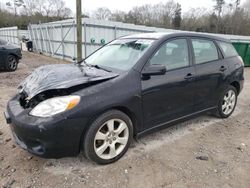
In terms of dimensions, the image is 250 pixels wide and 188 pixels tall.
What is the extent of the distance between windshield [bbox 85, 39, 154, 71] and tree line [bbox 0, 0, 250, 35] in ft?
133

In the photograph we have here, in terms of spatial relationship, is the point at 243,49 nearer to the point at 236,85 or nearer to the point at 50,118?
the point at 236,85

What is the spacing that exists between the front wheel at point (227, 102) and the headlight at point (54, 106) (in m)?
2.98

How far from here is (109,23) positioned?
43.5 feet

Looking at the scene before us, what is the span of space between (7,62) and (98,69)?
7648 mm

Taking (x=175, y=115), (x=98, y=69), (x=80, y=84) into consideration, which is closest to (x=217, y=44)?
(x=175, y=115)

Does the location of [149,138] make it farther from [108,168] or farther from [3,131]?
[3,131]

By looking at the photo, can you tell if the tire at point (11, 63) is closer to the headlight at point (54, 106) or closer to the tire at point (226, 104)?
the headlight at point (54, 106)

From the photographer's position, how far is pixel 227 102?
4.55 metres

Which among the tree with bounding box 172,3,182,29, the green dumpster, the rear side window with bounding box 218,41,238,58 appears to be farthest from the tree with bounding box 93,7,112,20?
the rear side window with bounding box 218,41,238,58

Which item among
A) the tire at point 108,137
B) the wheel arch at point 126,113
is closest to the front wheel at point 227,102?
the wheel arch at point 126,113

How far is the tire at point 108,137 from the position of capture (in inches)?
106

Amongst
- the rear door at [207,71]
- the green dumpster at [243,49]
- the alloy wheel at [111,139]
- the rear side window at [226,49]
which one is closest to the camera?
the alloy wheel at [111,139]

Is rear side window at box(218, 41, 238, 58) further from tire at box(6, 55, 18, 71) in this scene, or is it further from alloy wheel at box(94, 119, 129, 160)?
tire at box(6, 55, 18, 71)

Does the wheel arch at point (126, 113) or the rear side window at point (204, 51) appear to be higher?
the rear side window at point (204, 51)
